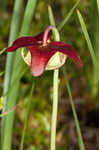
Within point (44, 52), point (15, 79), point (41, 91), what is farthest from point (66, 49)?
point (41, 91)

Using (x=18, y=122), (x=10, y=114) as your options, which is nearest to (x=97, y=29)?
(x=10, y=114)

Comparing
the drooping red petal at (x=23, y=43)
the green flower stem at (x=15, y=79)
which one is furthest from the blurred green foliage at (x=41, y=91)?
the drooping red petal at (x=23, y=43)

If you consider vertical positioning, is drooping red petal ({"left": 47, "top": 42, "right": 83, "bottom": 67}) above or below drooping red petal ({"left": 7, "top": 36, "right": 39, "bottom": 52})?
below

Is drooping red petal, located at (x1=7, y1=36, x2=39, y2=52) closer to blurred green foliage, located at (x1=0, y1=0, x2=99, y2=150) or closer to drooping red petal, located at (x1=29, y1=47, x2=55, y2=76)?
drooping red petal, located at (x1=29, y1=47, x2=55, y2=76)

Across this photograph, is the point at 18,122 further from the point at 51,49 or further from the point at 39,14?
the point at 51,49

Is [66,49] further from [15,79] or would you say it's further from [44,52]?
[15,79]

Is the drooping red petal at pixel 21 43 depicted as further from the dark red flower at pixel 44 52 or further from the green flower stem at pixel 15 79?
the green flower stem at pixel 15 79

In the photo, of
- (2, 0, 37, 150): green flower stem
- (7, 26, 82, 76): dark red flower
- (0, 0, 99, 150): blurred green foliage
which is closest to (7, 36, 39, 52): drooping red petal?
(7, 26, 82, 76): dark red flower
